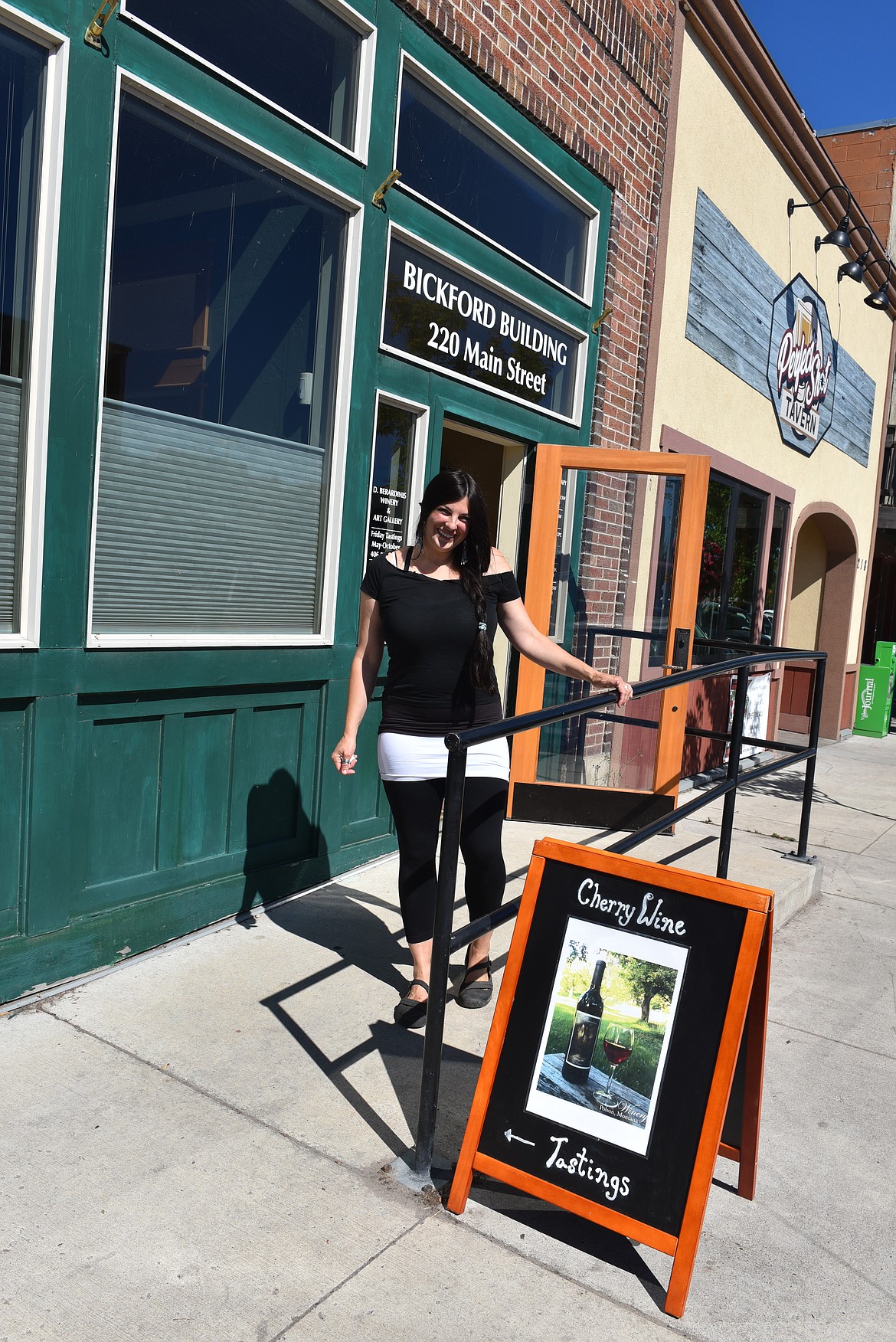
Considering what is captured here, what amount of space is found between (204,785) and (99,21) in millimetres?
2649

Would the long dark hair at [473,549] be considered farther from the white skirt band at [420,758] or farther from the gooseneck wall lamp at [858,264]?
the gooseneck wall lamp at [858,264]

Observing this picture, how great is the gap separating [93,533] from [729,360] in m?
6.60

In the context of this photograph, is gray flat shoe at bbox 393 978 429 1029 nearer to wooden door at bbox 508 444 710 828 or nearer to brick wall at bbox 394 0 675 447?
wooden door at bbox 508 444 710 828

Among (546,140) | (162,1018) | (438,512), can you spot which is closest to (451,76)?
(546,140)

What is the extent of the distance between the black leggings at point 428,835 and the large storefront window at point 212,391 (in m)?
1.24

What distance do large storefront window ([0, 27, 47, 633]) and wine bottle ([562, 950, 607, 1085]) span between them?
216 cm

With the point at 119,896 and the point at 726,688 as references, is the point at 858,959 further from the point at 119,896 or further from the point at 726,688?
the point at 726,688

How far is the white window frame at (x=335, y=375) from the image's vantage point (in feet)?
11.8

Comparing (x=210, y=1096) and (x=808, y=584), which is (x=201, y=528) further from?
(x=808, y=584)

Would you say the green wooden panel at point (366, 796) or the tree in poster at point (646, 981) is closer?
the tree in poster at point (646, 981)

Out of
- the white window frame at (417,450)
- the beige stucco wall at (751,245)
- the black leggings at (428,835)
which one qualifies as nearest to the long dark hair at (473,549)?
the black leggings at (428,835)

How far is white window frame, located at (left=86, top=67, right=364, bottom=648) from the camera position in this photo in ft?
11.8

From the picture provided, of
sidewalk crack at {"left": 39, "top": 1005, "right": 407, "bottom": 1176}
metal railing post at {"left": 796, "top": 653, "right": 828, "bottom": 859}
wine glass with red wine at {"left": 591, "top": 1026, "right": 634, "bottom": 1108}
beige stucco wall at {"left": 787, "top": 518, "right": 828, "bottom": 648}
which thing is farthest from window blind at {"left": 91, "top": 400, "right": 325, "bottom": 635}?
beige stucco wall at {"left": 787, "top": 518, "right": 828, "bottom": 648}

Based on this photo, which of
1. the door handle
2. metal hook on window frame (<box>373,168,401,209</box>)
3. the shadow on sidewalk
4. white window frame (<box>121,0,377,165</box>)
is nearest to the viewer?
the shadow on sidewalk
